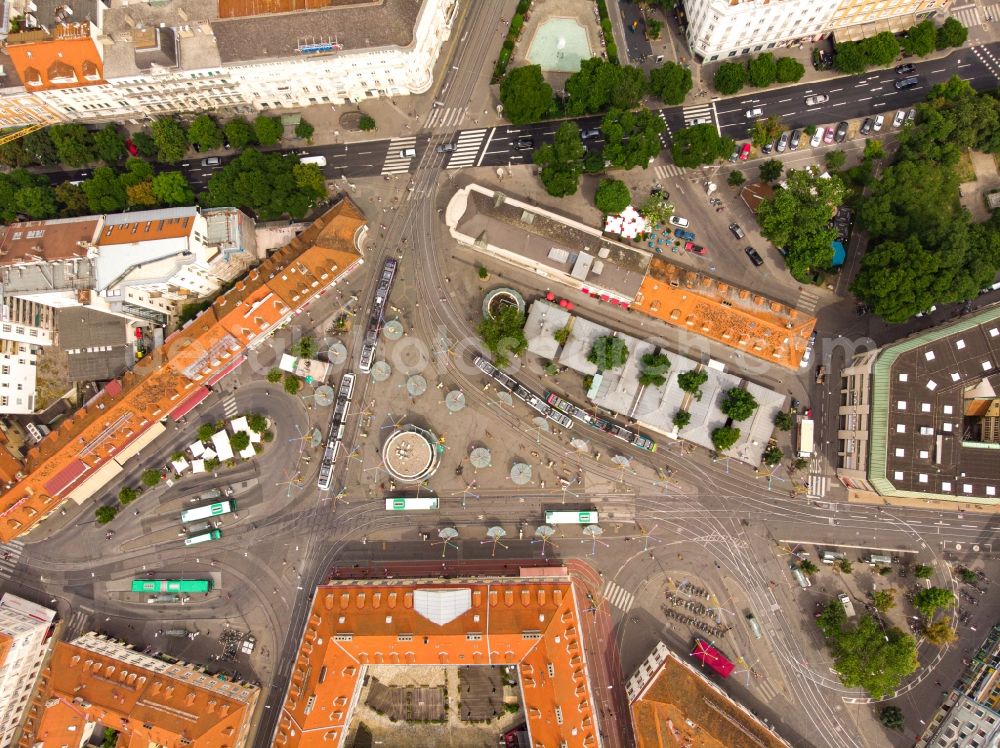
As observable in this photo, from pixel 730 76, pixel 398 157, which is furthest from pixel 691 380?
pixel 398 157

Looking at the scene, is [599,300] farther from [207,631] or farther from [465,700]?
[207,631]

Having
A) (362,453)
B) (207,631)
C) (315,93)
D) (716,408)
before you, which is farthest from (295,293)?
(716,408)

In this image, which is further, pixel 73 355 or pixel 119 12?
pixel 73 355

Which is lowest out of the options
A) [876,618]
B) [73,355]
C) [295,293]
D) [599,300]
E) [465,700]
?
[465,700]

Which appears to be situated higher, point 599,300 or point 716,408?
point 599,300

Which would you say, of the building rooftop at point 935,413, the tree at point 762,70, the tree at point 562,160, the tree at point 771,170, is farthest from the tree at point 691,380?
the tree at point 762,70

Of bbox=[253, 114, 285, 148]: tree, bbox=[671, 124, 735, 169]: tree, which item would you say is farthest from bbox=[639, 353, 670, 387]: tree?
bbox=[253, 114, 285, 148]: tree

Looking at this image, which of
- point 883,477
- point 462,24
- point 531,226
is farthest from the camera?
point 462,24
